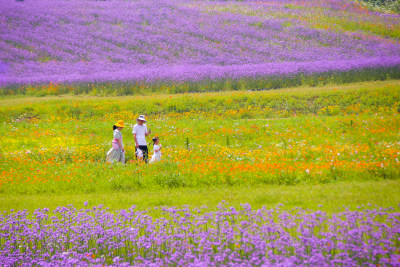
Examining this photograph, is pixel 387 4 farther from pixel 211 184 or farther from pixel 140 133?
pixel 211 184

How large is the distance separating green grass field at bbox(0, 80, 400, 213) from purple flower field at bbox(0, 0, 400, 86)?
5.44m

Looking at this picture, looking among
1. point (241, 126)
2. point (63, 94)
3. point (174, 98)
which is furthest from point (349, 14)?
point (63, 94)

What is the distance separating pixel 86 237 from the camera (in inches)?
252

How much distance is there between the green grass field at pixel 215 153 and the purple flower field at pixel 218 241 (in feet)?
4.74

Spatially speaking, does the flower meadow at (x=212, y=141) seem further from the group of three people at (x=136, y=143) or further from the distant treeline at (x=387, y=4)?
the distant treeline at (x=387, y=4)

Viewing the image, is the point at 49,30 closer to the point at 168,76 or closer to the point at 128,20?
the point at 128,20

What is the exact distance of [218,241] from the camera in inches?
225

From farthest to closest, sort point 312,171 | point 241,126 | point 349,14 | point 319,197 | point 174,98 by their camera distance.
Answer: point 349,14, point 174,98, point 241,126, point 312,171, point 319,197

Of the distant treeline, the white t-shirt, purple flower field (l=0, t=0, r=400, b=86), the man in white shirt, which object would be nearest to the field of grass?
the man in white shirt

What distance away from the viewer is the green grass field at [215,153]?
30.0 ft

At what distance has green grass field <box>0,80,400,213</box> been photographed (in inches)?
360

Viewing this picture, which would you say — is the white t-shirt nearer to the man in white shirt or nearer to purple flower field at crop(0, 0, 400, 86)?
the man in white shirt

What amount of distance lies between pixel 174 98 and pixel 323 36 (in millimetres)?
19407

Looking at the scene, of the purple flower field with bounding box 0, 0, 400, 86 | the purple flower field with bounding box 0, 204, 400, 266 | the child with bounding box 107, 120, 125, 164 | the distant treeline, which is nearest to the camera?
the purple flower field with bounding box 0, 204, 400, 266
